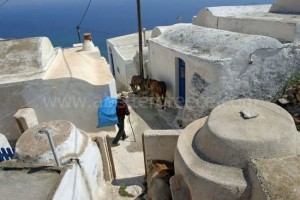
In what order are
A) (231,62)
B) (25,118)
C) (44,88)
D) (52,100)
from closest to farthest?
1. (25,118)
2. (231,62)
3. (44,88)
4. (52,100)

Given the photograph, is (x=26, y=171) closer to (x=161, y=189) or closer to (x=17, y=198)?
(x=17, y=198)

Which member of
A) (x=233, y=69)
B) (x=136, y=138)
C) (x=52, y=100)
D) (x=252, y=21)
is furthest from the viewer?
(x=252, y=21)

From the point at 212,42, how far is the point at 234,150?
651 cm

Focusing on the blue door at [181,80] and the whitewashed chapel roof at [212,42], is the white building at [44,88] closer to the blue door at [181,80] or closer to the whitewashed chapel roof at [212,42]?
the blue door at [181,80]

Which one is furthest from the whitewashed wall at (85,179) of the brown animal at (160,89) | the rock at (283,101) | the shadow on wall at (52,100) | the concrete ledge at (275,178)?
the rock at (283,101)

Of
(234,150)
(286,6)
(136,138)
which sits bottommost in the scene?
(136,138)

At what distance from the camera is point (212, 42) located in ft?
36.1

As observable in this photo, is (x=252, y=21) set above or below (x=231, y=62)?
above

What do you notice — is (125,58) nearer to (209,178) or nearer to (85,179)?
(85,179)

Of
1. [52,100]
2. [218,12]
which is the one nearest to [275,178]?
[52,100]

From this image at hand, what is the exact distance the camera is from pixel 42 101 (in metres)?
10.4

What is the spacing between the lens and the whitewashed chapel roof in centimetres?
996

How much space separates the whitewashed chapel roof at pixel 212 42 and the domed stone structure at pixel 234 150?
416 cm

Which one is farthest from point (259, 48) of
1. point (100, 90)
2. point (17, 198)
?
point (17, 198)
